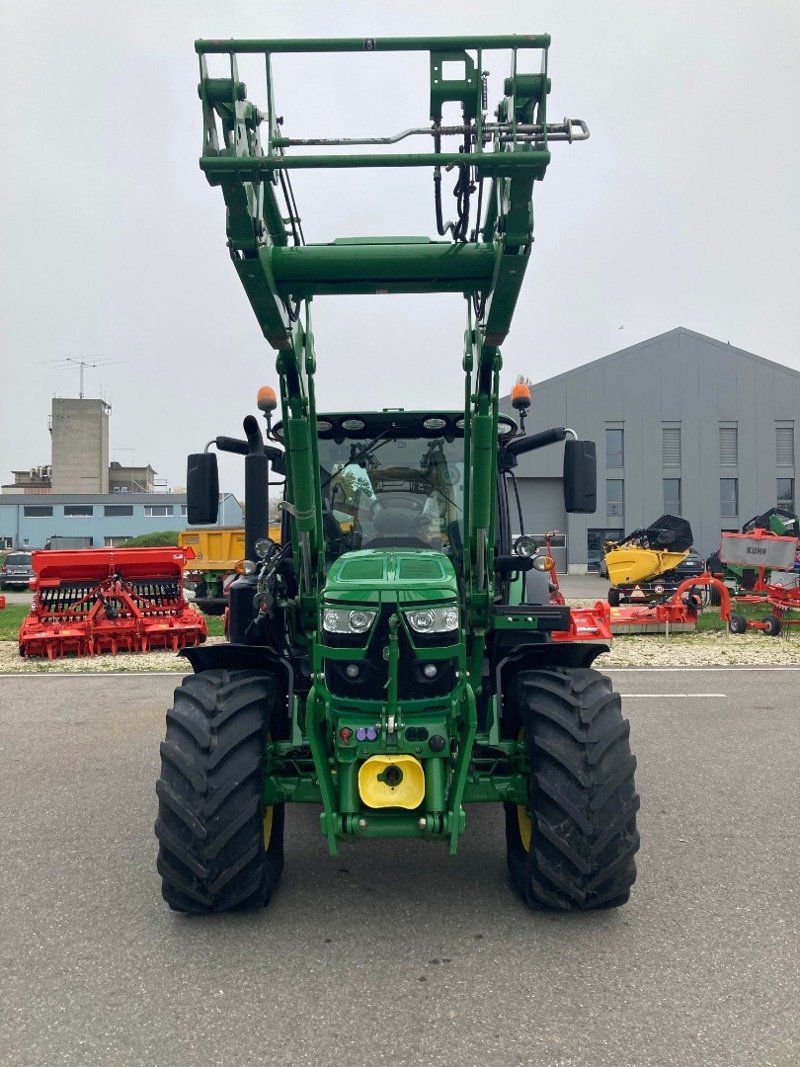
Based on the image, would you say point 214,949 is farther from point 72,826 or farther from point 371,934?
point 72,826

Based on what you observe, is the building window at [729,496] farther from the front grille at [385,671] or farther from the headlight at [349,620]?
the headlight at [349,620]

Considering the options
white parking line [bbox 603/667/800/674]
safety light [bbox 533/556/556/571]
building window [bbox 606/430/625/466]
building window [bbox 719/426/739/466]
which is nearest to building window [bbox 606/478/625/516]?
building window [bbox 606/430/625/466]

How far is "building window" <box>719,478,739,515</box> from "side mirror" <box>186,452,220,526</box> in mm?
35822

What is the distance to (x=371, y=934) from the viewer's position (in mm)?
3502

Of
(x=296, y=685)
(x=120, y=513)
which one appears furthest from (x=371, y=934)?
(x=120, y=513)

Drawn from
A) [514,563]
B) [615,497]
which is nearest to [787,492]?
[615,497]

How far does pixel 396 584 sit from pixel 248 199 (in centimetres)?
170

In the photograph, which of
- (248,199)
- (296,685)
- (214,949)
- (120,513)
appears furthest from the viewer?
(120,513)

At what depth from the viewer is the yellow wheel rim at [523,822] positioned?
3840 millimetres

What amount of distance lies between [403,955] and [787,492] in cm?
3817

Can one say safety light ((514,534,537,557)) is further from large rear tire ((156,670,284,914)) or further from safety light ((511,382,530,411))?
large rear tire ((156,670,284,914))

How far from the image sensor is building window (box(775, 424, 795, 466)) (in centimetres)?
3712

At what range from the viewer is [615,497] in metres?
36.8

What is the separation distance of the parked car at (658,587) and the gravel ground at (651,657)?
2737mm
